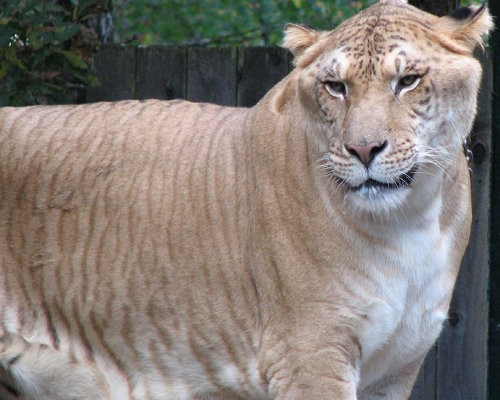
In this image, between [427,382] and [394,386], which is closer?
[394,386]

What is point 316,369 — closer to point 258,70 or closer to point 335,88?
point 335,88

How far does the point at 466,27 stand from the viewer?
11.7 feet

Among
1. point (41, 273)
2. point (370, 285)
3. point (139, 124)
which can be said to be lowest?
point (41, 273)

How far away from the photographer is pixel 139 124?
4.31 meters

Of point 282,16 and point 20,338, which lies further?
point 282,16

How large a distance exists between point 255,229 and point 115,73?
184 cm

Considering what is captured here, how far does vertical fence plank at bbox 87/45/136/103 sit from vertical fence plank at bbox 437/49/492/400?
1715 mm

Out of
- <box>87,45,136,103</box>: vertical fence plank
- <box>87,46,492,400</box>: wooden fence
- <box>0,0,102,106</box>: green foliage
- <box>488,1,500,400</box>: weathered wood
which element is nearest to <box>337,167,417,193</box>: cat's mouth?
<box>488,1,500,400</box>: weathered wood

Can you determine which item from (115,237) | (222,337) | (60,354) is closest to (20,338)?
(60,354)

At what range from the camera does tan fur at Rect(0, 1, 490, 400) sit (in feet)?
11.3

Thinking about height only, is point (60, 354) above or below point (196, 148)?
below

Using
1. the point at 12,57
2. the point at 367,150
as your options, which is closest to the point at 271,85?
the point at 12,57

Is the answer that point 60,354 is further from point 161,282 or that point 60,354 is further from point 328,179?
point 328,179

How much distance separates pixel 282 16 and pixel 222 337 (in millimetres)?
4910
